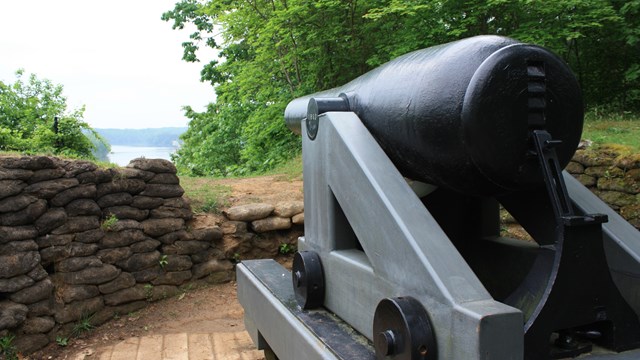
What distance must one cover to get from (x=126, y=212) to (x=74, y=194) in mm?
505

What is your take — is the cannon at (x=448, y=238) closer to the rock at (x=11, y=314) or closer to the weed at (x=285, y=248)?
the rock at (x=11, y=314)

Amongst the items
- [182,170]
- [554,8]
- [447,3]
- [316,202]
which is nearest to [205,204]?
[316,202]

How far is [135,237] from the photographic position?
4.92 m

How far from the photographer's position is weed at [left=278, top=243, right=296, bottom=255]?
18.9 feet

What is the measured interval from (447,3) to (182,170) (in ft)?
28.8

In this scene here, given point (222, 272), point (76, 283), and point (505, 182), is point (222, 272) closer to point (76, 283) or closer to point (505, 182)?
point (76, 283)

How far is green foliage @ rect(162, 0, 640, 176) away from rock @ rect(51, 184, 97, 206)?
3883mm

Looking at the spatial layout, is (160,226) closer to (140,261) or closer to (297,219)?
(140,261)

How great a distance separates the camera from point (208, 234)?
5387mm

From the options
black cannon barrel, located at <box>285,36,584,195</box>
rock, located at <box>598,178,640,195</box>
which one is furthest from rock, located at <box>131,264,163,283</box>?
rock, located at <box>598,178,640,195</box>

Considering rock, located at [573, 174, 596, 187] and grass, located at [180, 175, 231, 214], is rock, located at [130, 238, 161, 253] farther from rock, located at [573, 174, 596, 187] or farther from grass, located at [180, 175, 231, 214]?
rock, located at [573, 174, 596, 187]

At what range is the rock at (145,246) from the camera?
4.93 meters

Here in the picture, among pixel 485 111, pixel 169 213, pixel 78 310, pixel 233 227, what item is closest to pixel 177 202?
pixel 169 213

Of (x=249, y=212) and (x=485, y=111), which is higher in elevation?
(x=485, y=111)
